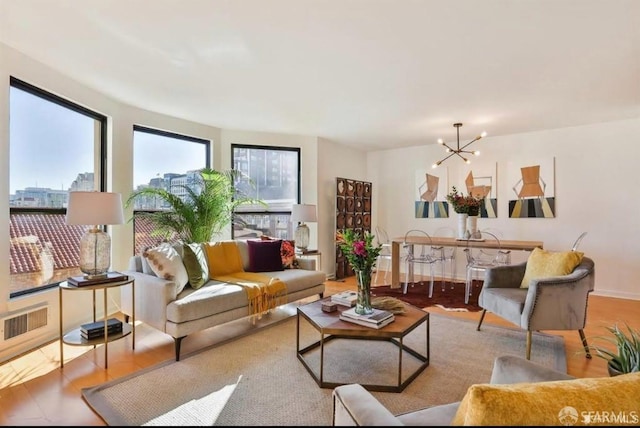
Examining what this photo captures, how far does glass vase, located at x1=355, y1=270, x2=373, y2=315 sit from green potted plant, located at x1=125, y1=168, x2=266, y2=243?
8.07 feet

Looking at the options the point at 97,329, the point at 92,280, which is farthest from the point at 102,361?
the point at 92,280

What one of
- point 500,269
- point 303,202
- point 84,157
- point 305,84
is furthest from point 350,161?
point 84,157

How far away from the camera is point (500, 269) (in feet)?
10.3

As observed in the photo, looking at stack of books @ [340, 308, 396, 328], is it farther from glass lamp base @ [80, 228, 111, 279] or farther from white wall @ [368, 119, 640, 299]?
white wall @ [368, 119, 640, 299]

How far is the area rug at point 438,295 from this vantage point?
405cm

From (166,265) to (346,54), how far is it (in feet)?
7.38

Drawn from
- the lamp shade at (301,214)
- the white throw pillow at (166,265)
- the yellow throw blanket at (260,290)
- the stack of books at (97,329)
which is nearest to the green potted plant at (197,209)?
the lamp shade at (301,214)

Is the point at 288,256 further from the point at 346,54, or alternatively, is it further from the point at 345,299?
the point at 346,54

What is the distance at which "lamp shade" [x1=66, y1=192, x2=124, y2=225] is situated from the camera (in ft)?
7.91

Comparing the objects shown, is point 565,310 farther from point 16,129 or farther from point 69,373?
point 16,129

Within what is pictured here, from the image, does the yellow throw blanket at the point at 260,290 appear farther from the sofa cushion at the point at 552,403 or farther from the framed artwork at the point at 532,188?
the framed artwork at the point at 532,188

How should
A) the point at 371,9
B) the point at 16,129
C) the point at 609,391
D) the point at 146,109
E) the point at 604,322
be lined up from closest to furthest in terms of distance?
the point at 609,391 < the point at 371,9 < the point at 16,129 < the point at 604,322 < the point at 146,109

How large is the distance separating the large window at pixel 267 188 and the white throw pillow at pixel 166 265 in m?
2.01

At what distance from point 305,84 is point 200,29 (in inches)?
45.5
